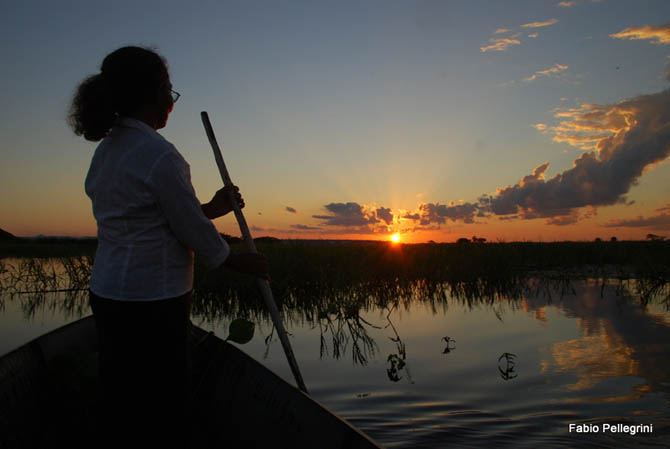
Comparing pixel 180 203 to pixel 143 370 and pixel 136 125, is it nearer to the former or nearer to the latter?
pixel 136 125

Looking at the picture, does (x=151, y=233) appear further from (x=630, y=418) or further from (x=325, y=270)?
(x=325, y=270)

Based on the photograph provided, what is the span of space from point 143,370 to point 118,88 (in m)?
1.06

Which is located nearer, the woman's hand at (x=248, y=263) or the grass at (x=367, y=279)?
the woman's hand at (x=248, y=263)

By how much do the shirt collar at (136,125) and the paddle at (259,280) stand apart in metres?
0.85

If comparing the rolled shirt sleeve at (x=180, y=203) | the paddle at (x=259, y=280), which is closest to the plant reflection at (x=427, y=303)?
the paddle at (x=259, y=280)

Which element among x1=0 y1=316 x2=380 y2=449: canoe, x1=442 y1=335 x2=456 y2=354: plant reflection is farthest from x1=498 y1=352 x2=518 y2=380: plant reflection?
x1=0 y1=316 x2=380 y2=449: canoe

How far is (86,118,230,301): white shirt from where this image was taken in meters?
1.70

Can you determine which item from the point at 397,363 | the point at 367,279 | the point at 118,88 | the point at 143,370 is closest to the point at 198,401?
the point at 143,370

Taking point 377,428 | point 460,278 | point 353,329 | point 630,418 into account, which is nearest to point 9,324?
point 353,329

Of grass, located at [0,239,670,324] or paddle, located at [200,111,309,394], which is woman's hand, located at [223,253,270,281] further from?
grass, located at [0,239,670,324]

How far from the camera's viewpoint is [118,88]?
1844mm

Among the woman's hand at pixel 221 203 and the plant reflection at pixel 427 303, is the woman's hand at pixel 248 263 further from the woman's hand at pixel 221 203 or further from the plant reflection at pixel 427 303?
the plant reflection at pixel 427 303

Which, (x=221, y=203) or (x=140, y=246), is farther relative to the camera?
(x=221, y=203)

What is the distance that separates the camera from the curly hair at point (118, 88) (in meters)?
1.83
